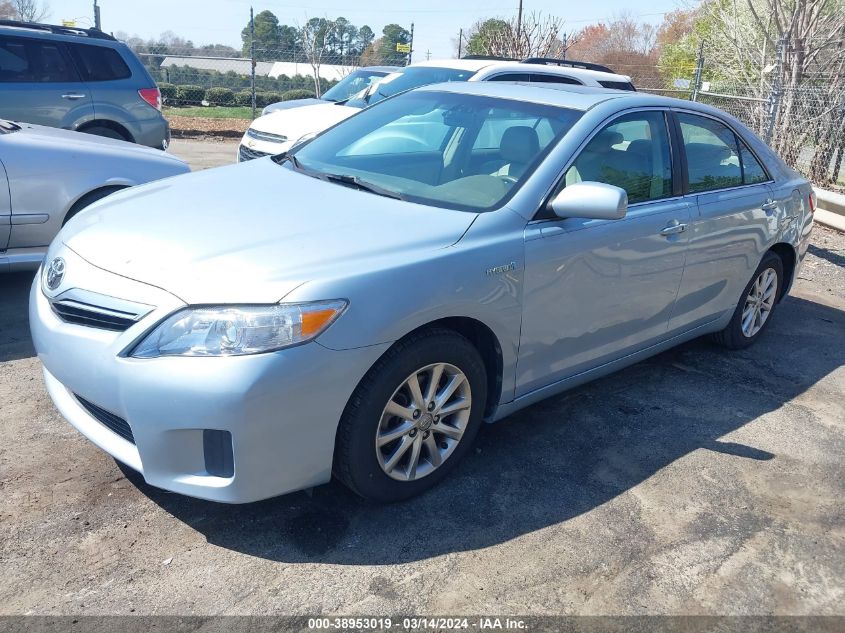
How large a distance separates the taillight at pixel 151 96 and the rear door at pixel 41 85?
0.63 meters

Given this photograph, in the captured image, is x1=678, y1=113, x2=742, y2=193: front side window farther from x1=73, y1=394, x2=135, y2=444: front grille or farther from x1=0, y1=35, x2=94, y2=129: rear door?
x1=0, y1=35, x2=94, y2=129: rear door

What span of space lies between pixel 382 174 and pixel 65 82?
6633mm

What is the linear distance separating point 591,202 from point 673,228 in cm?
97

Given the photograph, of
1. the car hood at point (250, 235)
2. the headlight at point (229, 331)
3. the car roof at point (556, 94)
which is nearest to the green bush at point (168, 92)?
the car roof at point (556, 94)

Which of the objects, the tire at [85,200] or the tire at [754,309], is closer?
the tire at [754,309]

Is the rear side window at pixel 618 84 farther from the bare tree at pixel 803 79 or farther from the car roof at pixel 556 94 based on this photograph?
the car roof at pixel 556 94

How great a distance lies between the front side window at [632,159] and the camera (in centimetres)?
373

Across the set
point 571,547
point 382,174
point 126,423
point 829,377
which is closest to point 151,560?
point 126,423

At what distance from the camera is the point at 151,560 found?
2.77 meters

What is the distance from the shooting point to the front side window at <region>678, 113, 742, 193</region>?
438cm

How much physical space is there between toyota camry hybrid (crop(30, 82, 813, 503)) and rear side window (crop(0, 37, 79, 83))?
580 centimetres

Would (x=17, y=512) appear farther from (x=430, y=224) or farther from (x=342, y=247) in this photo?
(x=430, y=224)

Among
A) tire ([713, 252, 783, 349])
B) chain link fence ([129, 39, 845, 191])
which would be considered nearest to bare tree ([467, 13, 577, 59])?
chain link fence ([129, 39, 845, 191])

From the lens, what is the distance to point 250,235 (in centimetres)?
300
